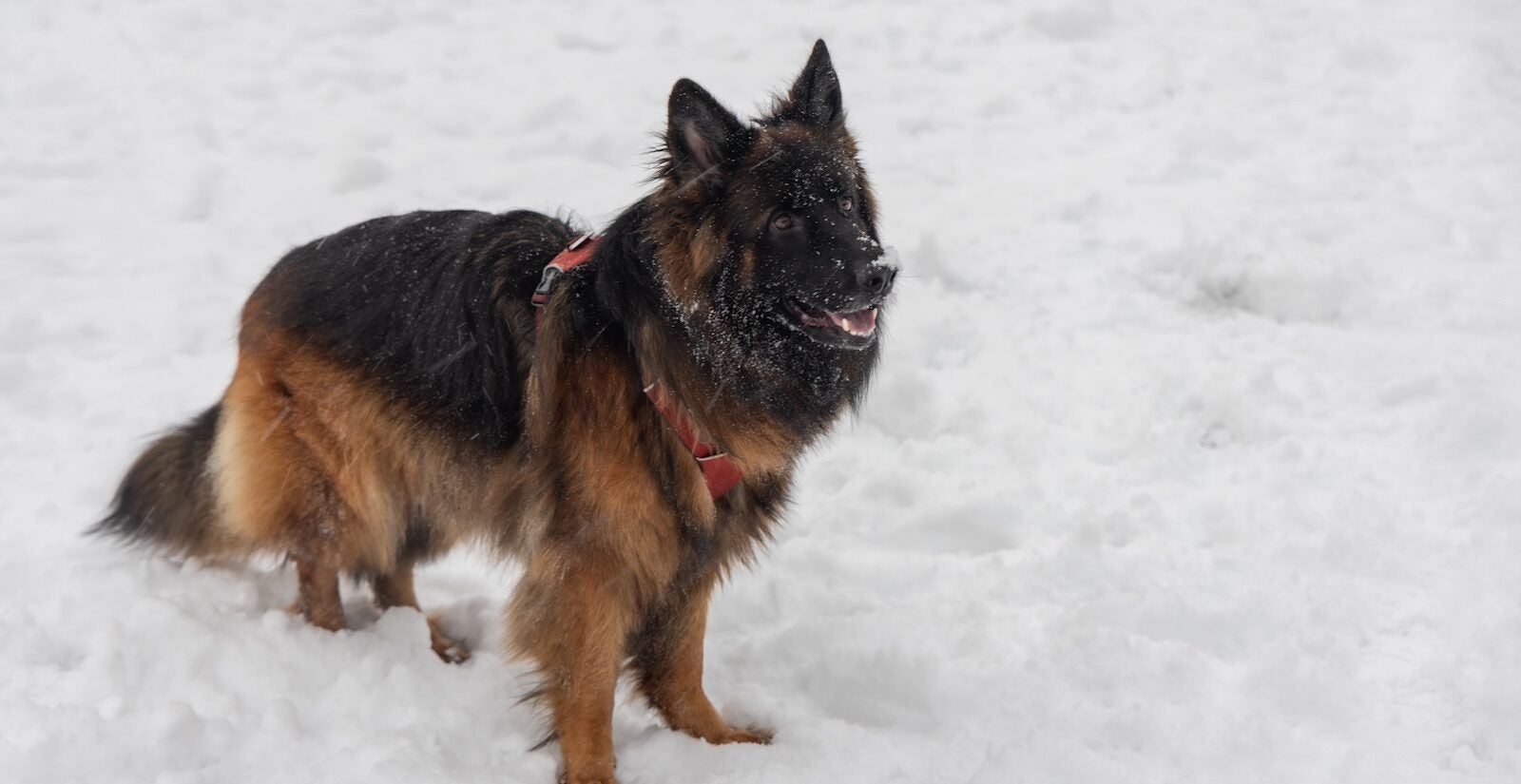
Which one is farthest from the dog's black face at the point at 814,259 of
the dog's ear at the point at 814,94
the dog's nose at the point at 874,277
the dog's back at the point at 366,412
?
the dog's back at the point at 366,412

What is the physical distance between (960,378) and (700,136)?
2.50 m

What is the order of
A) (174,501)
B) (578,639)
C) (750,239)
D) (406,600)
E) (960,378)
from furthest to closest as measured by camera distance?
(960,378) → (406,600) → (174,501) → (578,639) → (750,239)

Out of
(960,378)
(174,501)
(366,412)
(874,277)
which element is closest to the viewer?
(874,277)

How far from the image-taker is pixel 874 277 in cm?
280

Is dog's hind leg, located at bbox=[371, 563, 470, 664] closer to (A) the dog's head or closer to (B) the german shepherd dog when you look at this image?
(B) the german shepherd dog

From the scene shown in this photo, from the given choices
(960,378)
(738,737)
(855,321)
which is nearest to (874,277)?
(855,321)

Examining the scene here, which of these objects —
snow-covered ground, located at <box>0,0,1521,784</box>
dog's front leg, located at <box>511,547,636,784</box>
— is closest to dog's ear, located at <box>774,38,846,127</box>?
dog's front leg, located at <box>511,547,636,784</box>

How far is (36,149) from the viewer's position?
264 inches

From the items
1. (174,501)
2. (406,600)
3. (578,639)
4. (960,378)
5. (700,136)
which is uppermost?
(700,136)

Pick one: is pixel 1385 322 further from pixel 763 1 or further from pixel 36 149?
pixel 36 149

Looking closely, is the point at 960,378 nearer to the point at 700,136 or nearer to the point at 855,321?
the point at 855,321

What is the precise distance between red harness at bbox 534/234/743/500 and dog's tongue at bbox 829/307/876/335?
47cm

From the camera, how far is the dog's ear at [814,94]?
10.5 ft

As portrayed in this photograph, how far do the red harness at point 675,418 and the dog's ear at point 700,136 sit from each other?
14.5 inches
